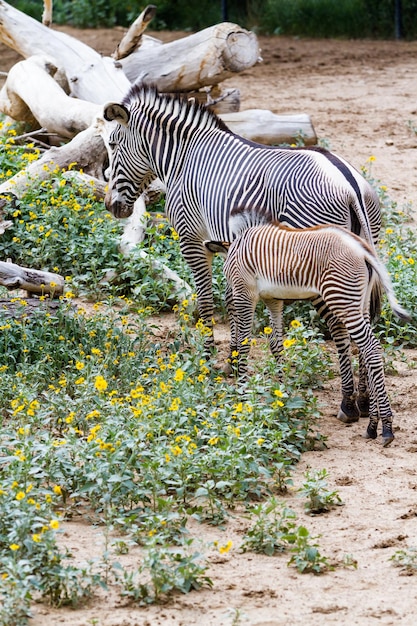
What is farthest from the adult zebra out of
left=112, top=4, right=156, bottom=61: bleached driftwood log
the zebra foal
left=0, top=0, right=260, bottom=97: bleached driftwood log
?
left=112, top=4, right=156, bottom=61: bleached driftwood log

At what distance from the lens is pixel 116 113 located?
23.5ft

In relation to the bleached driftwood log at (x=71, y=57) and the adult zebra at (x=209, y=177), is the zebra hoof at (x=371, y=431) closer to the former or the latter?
the adult zebra at (x=209, y=177)

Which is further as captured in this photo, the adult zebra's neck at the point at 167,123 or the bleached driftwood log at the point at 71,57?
the bleached driftwood log at the point at 71,57

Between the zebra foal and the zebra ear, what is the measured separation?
1157 millimetres

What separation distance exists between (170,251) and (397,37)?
405 inches

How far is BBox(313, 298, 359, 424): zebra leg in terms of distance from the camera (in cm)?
632

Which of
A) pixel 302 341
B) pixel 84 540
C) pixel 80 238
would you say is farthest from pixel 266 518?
pixel 80 238

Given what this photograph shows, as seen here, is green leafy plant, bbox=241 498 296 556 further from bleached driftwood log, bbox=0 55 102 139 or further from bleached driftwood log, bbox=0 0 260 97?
bleached driftwood log, bbox=0 0 260 97

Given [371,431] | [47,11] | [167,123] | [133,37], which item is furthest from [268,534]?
[47,11]

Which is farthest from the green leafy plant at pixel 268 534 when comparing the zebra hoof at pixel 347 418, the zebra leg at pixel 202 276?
A: the zebra leg at pixel 202 276

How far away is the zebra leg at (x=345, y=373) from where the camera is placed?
6324 millimetres

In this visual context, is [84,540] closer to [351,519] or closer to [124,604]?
[124,604]

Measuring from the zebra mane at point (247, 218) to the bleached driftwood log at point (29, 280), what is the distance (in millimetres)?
1324

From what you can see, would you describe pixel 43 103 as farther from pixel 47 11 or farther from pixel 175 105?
pixel 175 105
